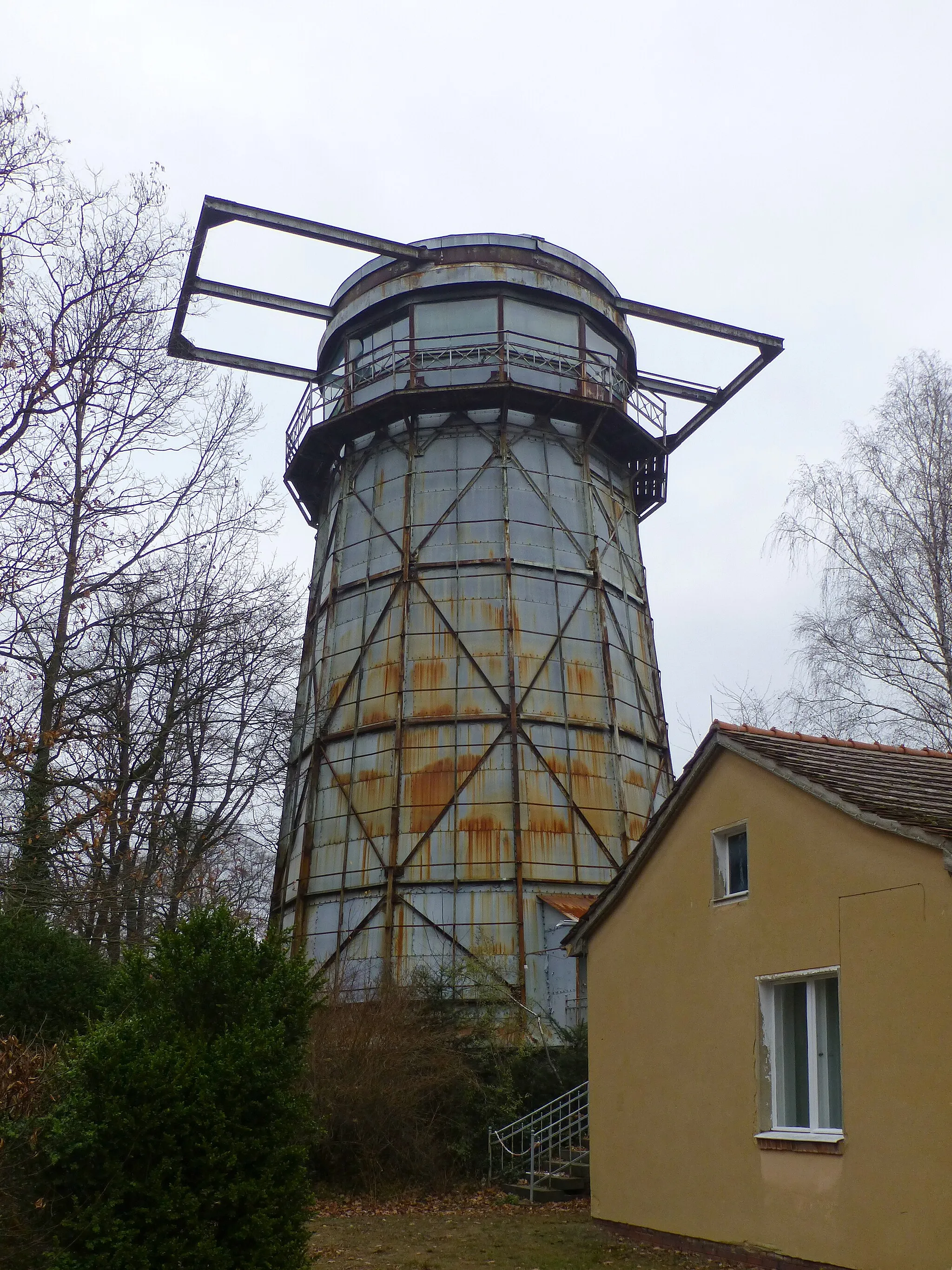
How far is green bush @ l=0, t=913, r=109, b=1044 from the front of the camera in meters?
12.5

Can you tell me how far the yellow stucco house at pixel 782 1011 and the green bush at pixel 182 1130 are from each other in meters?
4.08

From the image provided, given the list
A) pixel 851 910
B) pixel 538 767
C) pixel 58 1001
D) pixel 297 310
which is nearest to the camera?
pixel 851 910

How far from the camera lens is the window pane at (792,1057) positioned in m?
10.4

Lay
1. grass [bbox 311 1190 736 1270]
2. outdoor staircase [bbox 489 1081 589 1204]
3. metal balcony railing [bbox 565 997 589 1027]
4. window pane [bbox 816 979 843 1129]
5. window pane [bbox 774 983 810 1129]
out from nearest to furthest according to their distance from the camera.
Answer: window pane [bbox 816 979 843 1129]
window pane [bbox 774 983 810 1129]
grass [bbox 311 1190 736 1270]
outdoor staircase [bbox 489 1081 589 1204]
metal balcony railing [bbox 565 997 589 1027]

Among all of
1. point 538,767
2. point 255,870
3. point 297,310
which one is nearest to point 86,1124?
point 538,767

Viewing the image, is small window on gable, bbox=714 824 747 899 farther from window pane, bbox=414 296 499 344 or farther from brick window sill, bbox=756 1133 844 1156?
window pane, bbox=414 296 499 344

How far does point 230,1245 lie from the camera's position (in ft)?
26.0

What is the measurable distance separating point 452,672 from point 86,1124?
580 inches

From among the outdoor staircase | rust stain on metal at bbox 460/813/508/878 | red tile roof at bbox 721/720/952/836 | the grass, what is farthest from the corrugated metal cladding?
red tile roof at bbox 721/720/952/836

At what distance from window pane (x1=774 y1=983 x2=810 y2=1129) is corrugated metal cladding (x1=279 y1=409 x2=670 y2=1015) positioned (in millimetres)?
9900

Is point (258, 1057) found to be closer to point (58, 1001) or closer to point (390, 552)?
point (58, 1001)

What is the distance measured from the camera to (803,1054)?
10500 millimetres

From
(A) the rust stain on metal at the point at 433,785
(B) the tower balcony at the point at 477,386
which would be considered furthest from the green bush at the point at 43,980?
(B) the tower balcony at the point at 477,386

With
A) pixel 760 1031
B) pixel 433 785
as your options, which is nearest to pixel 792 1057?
pixel 760 1031
